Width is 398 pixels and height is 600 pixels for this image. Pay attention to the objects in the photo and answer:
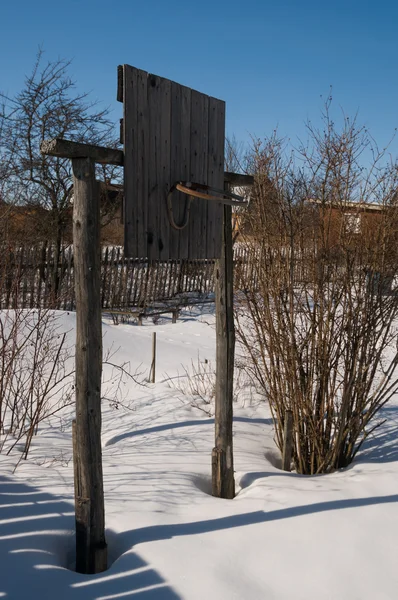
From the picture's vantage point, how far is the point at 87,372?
10.4 ft

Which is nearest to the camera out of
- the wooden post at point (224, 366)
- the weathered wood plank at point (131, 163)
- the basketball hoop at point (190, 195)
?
the weathered wood plank at point (131, 163)

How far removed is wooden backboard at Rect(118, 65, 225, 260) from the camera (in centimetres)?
330

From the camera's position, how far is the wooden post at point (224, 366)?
4.15m

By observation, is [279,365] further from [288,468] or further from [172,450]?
[172,450]

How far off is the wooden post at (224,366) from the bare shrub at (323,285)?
76 centimetres

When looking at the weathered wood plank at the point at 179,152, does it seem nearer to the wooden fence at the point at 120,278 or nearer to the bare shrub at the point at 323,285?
the bare shrub at the point at 323,285

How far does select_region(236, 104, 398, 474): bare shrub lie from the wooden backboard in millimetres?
922

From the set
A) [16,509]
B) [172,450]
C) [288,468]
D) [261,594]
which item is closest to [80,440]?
[16,509]

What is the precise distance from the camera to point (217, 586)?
2.93m

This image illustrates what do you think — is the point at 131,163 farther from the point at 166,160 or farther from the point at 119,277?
the point at 119,277

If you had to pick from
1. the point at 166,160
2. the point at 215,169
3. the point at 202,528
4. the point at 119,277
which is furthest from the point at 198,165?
the point at 119,277

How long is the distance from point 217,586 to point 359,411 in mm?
2404

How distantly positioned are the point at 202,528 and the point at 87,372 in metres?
1.23

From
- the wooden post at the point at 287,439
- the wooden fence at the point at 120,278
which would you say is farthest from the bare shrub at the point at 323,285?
the wooden fence at the point at 120,278
